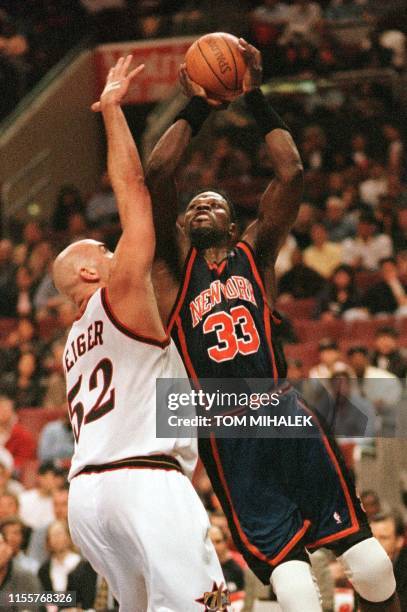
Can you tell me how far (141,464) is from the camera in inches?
168

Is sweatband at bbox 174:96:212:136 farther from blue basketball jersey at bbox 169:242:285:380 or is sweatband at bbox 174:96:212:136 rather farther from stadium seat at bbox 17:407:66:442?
stadium seat at bbox 17:407:66:442

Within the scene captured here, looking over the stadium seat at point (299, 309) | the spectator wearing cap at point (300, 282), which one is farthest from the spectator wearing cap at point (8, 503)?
the spectator wearing cap at point (300, 282)

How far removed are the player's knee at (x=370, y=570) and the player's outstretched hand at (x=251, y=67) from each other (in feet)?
6.72

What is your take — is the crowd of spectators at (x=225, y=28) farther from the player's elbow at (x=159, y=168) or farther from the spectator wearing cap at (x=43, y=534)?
the player's elbow at (x=159, y=168)

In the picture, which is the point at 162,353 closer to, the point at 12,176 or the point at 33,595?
the point at 33,595

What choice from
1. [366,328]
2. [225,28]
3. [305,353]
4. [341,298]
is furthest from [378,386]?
[225,28]

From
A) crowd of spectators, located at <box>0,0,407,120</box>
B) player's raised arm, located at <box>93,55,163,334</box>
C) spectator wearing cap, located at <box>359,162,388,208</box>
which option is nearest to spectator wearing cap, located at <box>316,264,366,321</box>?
spectator wearing cap, located at <box>359,162,388,208</box>

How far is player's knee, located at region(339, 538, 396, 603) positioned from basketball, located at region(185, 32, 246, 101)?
205cm

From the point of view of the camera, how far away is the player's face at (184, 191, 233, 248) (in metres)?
4.91

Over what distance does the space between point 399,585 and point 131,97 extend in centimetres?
1103

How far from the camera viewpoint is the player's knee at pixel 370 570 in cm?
460

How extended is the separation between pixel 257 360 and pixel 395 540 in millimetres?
2714

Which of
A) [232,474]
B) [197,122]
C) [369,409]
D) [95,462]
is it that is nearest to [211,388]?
[232,474]

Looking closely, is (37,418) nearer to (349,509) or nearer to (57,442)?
(57,442)
